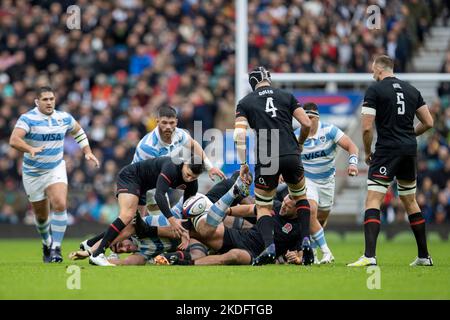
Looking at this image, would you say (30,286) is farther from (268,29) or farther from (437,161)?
(268,29)

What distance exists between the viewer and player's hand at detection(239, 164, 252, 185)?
13164mm

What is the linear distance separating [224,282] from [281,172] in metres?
2.59

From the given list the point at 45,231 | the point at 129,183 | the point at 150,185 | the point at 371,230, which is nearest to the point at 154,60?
the point at 45,231

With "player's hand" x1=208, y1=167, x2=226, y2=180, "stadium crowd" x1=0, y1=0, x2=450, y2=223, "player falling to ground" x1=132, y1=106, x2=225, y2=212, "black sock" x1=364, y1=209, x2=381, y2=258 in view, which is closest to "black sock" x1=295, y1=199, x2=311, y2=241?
"black sock" x1=364, y1=209, x2=381, y2=258

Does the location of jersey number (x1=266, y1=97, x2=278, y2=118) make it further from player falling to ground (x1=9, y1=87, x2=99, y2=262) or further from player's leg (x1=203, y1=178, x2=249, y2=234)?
player falling to ground (x1=9, y1=87, x2=99, y2=262)

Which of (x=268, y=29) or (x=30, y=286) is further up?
(x=268, y=29)

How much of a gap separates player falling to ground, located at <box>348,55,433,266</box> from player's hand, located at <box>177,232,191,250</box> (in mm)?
2138

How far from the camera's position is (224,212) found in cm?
1351

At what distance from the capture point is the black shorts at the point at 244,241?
13.6m

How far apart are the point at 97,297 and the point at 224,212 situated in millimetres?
3851

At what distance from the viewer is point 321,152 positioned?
15.4 m

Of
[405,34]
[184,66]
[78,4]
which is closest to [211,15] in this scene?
[184,66]

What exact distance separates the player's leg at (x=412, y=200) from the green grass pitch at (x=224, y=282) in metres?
0.32
